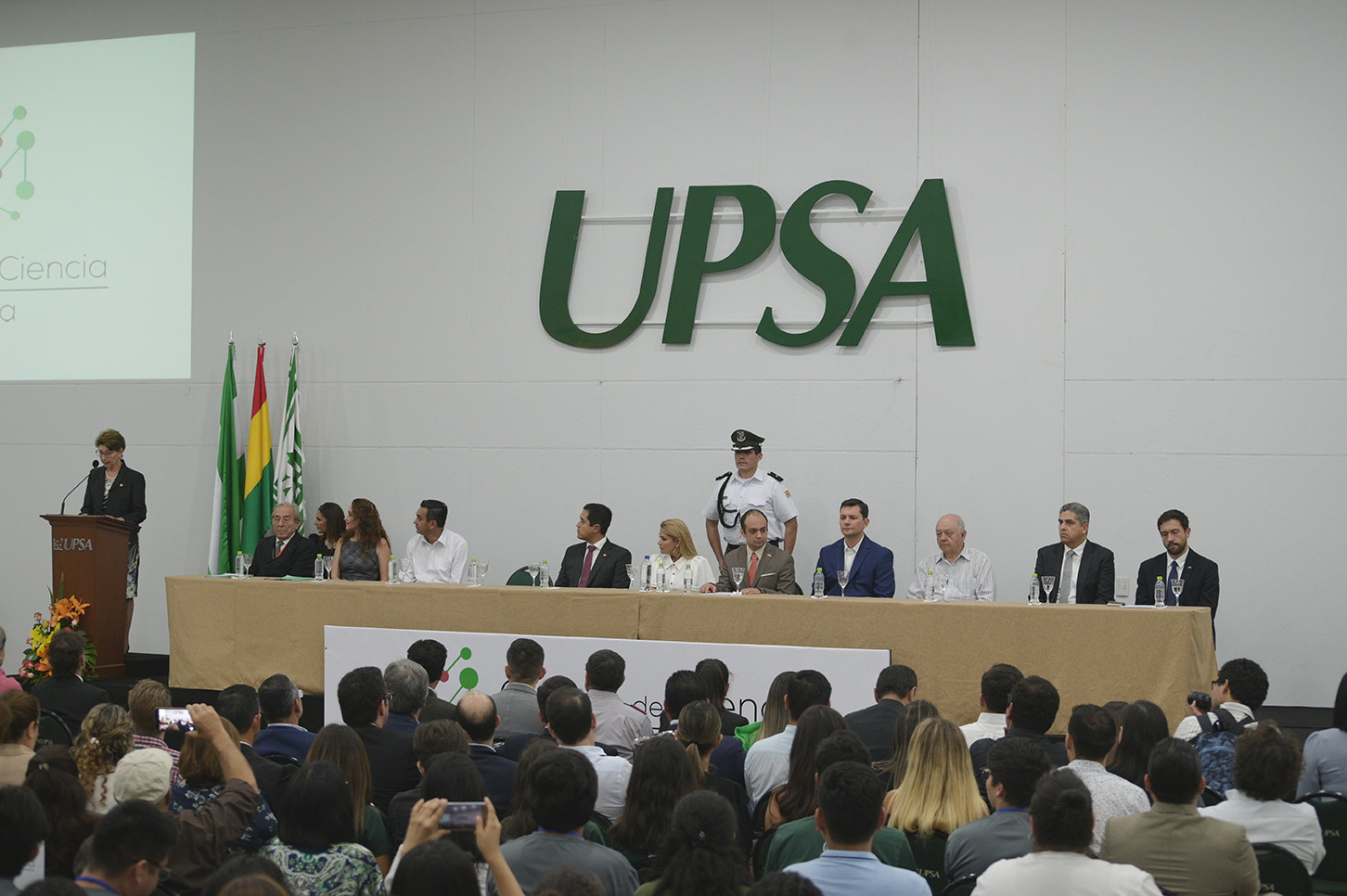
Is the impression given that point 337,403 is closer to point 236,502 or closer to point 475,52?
point 236,502

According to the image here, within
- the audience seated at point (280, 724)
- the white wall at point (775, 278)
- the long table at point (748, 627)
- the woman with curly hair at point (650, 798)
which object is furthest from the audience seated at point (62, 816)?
the white wall at point (775, 278)

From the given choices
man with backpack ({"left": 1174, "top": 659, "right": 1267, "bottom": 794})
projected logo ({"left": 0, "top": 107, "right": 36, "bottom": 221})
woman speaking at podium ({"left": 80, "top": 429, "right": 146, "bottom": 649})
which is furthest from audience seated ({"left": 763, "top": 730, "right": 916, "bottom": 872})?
projected logo ({"left": 0, "top": 107, "right": 36, "bottom": 221})

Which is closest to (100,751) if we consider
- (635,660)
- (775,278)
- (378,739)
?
(378,739)

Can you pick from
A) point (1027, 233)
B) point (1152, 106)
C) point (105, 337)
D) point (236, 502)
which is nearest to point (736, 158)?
point (1027, 233)

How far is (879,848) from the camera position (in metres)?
3.01

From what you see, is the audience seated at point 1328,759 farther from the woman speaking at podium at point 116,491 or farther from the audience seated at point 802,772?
the woman speaking at podium at point 116,491

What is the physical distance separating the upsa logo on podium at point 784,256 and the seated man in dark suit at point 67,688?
4.20 metres

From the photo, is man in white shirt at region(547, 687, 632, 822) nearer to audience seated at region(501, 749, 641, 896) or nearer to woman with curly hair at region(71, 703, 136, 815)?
audience seated at region(501, 749, 641, 896)

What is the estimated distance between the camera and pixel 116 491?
26.7 ft

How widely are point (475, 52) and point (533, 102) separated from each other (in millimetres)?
597

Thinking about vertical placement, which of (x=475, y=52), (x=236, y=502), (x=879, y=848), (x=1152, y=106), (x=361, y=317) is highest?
(x=475, y=52)

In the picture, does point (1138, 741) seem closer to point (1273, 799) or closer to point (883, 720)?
point (1273, 799)

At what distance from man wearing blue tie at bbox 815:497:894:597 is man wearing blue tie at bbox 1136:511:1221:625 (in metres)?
1.45

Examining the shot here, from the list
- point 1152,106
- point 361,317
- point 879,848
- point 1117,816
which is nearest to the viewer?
point 879,848
